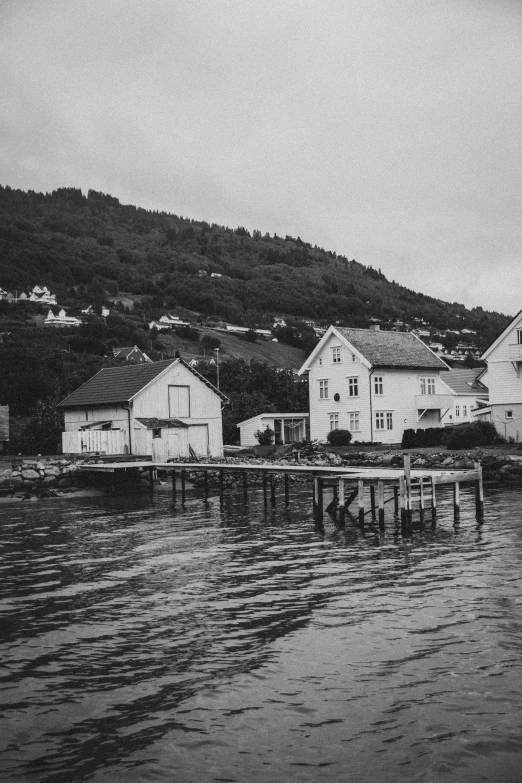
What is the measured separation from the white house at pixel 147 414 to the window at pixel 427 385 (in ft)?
58.8

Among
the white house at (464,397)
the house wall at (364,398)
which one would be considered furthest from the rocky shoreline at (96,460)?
the white house at (464,397)

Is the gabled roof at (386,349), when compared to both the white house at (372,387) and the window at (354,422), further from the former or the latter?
the window at (354,422)

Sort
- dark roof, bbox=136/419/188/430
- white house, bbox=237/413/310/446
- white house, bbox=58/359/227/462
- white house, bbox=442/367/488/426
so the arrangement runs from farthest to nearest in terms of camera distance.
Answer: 1. white house, bbox=442/367/488/426
2. white house, bbox=237/413/310/446
3. white house, bbox=58/359/227/462
4. dark roof, bbox=136/419/188/430

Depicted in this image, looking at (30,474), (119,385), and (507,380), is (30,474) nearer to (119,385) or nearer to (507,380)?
(119,385)

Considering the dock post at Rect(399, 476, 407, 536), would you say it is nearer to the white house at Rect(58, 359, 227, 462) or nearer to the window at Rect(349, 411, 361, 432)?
the white house at Rect(58, 359, 227, 462)

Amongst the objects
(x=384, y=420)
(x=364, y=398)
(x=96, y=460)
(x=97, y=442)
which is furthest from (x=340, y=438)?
(x=96, y=460)

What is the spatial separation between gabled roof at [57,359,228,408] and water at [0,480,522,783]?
89.2ft

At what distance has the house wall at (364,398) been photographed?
2434 inches

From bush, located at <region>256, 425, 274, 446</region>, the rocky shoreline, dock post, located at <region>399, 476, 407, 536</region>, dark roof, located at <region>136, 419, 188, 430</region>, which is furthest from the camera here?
bush, located at <region>256, 425, 274, 446</region>

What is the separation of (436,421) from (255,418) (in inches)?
575

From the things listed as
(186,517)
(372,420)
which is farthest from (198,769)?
(372,420)

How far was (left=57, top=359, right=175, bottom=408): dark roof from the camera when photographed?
51.4m

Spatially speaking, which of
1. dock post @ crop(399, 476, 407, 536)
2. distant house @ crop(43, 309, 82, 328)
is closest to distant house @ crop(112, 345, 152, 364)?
distant house @ crop(43, 309, 82, 328)

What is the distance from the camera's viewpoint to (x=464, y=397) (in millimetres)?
82250
